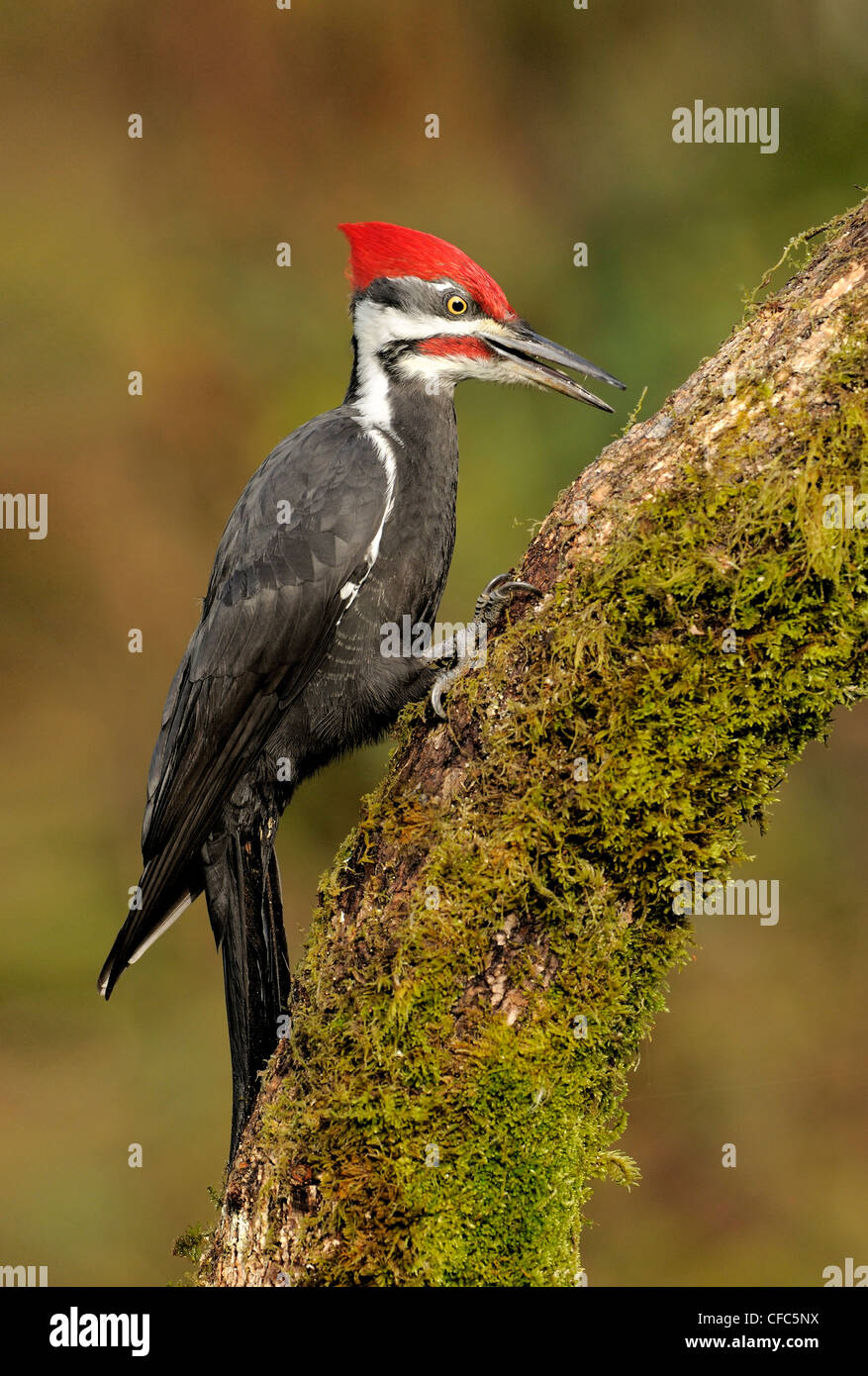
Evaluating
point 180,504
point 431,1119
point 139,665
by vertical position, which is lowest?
point 431,1119

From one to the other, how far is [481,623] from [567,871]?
51 cm

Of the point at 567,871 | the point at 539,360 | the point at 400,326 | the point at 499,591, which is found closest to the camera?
the point at 567,871

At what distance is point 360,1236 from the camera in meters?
1.64

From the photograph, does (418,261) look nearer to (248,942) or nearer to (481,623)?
(481,623)

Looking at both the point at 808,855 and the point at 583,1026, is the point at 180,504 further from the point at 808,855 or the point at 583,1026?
the point at 583,1026

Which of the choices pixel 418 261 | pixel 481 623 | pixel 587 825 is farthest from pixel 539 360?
pixel 587 825

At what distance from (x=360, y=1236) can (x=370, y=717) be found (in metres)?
1.14

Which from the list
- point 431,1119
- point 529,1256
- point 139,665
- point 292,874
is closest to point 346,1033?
point 431,1119

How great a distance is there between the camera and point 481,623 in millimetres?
1956

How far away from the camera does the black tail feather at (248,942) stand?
7.39 ft

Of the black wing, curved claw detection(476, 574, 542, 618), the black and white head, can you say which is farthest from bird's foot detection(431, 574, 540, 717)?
the black and white head

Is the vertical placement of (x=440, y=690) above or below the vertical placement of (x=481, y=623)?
below

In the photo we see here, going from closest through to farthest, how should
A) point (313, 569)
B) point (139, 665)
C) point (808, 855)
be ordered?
point (313, 569)
point (808, 855)
point (139, 665)

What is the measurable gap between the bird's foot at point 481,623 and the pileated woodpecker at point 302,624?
0.34 m
